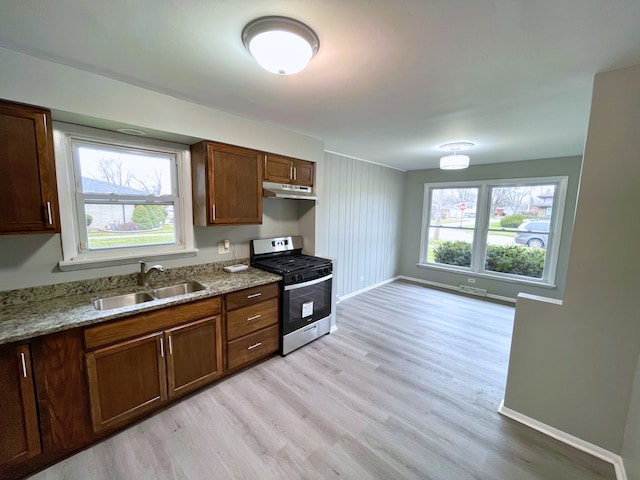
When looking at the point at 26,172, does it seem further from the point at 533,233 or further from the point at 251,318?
the point at 533,233

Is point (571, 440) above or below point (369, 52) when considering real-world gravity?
below

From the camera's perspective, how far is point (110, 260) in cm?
213

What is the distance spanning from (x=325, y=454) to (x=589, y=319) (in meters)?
1.97

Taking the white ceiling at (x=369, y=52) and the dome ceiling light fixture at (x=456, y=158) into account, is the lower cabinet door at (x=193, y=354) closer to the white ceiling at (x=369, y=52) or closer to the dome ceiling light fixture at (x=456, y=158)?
the white ceiling at (x=369, y=52)

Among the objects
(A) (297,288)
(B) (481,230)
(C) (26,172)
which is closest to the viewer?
(C) (26,172)

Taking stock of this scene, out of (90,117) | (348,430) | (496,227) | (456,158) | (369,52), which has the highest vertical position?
(369,52)

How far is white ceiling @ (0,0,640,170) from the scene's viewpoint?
1118 mm

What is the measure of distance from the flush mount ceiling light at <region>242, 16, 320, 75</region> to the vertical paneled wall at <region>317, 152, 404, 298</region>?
2085 mm

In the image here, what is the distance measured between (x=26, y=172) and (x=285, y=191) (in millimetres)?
1917

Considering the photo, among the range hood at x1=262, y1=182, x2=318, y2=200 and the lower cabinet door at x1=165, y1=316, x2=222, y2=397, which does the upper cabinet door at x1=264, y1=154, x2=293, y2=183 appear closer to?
the range hood at x1=262, y1=182, x2=318, y2=200

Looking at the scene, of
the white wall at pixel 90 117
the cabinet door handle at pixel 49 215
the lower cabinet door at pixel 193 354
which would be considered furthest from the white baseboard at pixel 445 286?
the cabinet door handle at pixel 49 215

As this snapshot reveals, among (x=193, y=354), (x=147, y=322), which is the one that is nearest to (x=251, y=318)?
(x=193, y=354)

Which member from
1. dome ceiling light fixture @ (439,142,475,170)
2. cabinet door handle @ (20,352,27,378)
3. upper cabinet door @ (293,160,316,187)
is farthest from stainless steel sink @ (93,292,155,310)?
dome ceiling light fixture @ (439,142,475,170)

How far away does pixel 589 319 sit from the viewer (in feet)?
5.58
